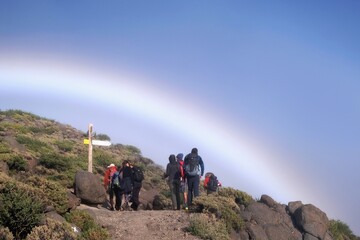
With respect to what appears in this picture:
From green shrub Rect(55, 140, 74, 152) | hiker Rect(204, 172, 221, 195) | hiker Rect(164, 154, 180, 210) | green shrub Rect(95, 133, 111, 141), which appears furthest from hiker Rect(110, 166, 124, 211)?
green shrub Rect(95, 133, 111, 141)

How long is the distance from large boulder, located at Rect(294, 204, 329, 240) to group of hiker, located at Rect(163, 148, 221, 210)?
4.24 m

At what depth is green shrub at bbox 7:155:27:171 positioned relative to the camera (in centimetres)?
1755

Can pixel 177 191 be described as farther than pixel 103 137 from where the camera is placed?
No

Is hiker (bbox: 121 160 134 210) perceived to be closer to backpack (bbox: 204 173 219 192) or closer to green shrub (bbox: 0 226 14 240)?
backpack (bbox: 204 173 219 192)

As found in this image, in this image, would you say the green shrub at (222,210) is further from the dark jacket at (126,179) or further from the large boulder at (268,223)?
the dark jacket at (126,179)

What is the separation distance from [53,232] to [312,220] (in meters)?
10.5

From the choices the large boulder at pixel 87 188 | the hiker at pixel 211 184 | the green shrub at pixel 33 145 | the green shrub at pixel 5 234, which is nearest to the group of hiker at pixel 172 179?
the large boulder at pixel 87 188

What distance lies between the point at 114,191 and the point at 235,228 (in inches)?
214

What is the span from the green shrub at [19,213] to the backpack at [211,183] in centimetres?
938

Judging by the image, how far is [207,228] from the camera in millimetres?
12555

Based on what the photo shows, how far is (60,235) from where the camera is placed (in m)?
9.42

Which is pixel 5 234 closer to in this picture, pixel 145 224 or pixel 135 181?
pixel 145 224

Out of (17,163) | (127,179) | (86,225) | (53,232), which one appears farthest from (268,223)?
(17,163)

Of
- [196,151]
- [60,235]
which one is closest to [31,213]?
[60,235]
